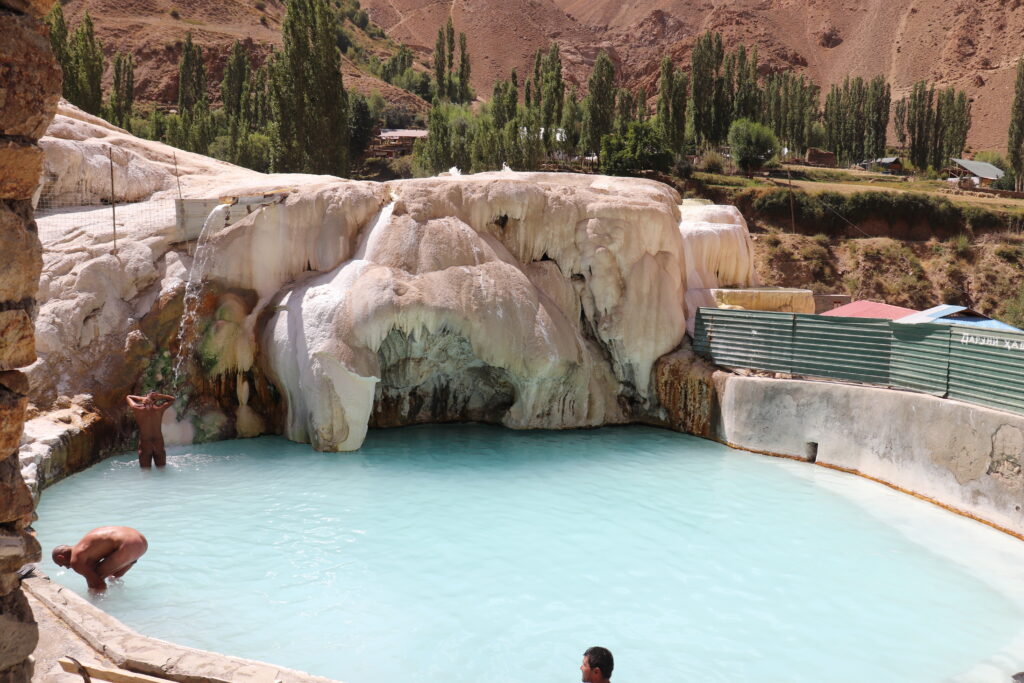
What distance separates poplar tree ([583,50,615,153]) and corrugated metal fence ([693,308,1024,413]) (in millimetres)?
30612

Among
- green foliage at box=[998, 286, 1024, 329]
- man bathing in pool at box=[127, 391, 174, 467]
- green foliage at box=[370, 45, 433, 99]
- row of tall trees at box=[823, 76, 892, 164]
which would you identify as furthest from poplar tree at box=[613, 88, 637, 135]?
green foliage at box=[370, 45, 433, 99]

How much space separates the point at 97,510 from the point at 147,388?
12.5 ft

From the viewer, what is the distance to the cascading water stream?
14.9 metres

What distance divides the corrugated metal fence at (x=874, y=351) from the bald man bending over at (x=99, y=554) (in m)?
11.2

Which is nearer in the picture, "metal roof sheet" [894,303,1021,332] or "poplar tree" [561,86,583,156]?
"metal roof sheet" [894,303,1021,332]

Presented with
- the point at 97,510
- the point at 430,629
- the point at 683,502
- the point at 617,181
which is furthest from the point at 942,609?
the point at 617,181

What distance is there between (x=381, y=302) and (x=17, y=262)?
10.4m

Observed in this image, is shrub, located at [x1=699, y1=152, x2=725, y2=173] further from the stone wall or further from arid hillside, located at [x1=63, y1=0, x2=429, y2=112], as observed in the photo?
the stone wall

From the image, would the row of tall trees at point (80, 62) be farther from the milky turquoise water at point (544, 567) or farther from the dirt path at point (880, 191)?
the dirt path at point (880, 191)

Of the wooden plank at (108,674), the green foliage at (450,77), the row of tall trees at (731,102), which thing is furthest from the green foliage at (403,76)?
the wooden plank at (108,674)

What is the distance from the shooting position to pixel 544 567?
32.2ft

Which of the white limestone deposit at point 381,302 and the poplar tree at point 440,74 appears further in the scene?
the poplar tree at point 440,74

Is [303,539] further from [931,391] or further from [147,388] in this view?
[931,391]

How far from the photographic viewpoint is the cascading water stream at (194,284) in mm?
14906
